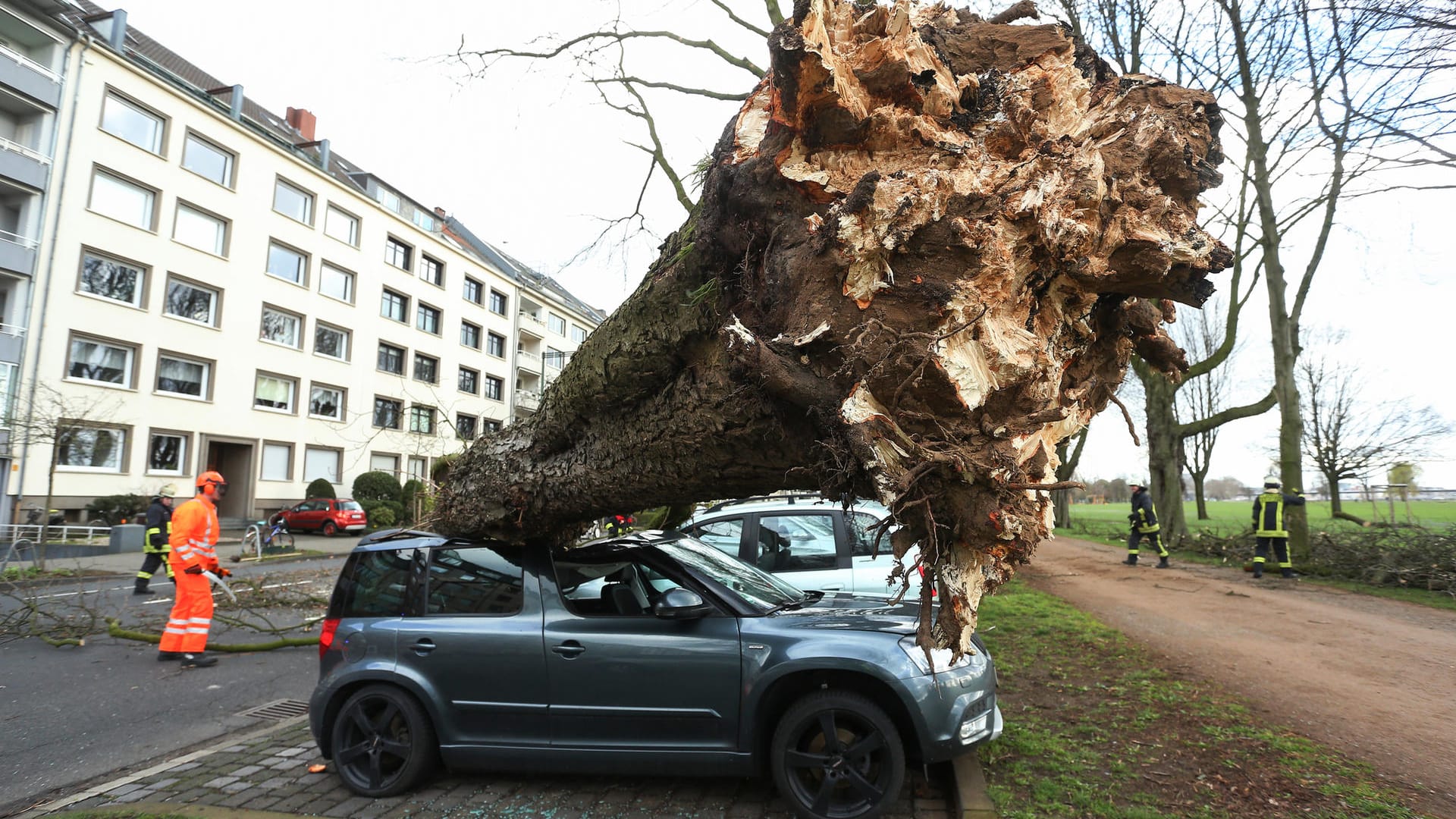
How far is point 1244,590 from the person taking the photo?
37.1 feet

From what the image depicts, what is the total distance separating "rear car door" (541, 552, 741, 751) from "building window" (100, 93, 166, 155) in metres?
29.7

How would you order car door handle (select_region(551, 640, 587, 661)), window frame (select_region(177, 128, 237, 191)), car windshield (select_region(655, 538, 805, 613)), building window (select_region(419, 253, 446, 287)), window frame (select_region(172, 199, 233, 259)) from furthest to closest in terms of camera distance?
1. building window (select_region(419, 253, 446, 287))
2. window frame (select_region(177, 128, 237, 191))
3. window frame (select_region(172, 199, 233, 259))
4. car windshield (select_region(655, 538, 805, 613))
5. car door handle (select_region(551, 640, 587, 661))

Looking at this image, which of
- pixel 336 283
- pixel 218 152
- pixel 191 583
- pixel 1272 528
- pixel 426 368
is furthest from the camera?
pixel 426 368

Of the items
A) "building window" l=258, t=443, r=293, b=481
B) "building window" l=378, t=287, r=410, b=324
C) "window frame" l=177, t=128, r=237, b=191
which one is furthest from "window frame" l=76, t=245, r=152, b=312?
"building window" l=378, t=287, r=410, b=324

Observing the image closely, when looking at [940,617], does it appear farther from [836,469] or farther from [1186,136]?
[1186,136]

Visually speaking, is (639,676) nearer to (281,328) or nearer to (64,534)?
(64,534)

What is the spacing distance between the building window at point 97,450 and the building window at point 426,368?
15.2m

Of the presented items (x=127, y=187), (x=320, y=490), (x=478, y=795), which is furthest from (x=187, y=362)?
(x=478, y=795)

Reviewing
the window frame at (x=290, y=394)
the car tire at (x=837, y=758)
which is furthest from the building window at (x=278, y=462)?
the car tire at (x=837, y=758)

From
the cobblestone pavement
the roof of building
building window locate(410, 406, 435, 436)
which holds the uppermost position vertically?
the roof of building

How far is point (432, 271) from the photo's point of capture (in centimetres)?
4044

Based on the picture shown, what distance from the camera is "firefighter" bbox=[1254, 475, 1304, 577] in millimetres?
12680

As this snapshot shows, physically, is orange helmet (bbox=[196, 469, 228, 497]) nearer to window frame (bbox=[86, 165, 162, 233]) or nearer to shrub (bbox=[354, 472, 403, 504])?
window frame (bbox=[86, 165, 162, 233])

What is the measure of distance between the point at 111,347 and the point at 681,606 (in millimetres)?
28649
